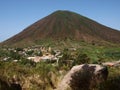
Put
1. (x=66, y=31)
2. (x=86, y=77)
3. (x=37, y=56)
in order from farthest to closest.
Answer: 1. (x=66, y=31)
2. (x=37, y=56)
3. (x=86, y=77)

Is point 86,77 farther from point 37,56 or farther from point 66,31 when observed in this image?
point 66,31

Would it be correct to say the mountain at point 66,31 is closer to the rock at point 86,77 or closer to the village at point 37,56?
the village at point 37,56

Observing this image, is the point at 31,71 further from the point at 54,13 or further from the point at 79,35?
the point at 54,13

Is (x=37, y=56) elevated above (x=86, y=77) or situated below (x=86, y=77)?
below

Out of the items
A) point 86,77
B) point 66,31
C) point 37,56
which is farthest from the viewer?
point 66,31

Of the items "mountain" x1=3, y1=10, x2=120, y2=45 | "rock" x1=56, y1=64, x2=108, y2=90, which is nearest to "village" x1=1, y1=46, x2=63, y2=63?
"rock" x1=56, y1=64, x2=108, y2=90

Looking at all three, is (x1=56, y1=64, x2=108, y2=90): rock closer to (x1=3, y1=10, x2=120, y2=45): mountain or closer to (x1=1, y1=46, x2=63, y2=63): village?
(x1=1, y1=46, x2=63, y2=63): village

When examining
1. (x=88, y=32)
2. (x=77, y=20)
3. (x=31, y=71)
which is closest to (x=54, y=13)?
(x=77, y=20)

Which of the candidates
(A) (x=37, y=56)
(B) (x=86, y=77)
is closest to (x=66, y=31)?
(A) (x=37, y=56)
